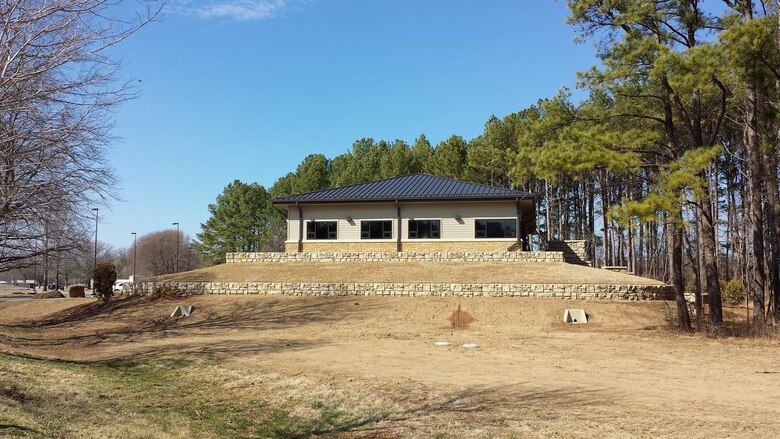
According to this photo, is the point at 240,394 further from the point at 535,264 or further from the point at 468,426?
the point at 535,264

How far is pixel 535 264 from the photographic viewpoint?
2605 cm

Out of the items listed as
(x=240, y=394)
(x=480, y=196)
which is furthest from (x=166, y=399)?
(x=480, y=196)

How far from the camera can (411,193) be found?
31719 millimetres

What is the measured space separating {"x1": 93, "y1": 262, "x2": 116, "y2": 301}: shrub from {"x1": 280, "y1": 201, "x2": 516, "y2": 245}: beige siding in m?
9.86

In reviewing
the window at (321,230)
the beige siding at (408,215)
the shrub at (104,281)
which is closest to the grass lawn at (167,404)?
Answer: the shrub at (104,281)

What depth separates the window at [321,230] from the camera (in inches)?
1257

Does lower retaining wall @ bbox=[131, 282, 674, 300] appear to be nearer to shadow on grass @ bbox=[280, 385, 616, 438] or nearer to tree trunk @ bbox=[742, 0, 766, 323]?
tree trunk @ bbox=[742, 0, 766, 323]

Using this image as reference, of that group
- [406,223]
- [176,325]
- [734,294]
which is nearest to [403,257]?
[406,223]

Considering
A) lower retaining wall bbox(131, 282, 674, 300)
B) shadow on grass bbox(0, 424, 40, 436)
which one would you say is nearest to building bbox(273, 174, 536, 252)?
lower retaining wall bbox(131, 282, 674, 300)

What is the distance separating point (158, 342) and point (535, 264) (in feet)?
55.5

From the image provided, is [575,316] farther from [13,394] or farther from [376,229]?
[13,394]

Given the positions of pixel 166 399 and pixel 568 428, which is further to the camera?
pixel 166 399

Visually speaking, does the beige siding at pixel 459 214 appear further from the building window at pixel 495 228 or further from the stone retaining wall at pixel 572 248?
the stone retaining wall at pixel 572 248

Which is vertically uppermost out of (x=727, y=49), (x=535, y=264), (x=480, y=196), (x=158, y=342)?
(x=727, y=49)
